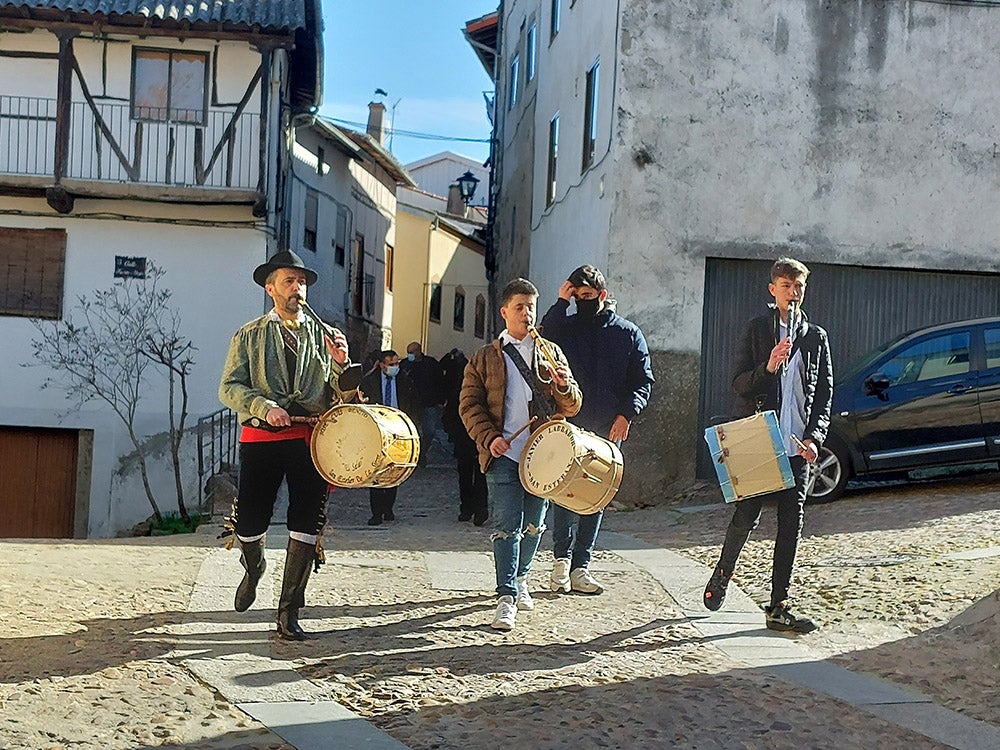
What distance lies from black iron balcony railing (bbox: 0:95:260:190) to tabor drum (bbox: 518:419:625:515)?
13833 mm

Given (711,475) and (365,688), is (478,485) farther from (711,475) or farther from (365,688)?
(365,688)

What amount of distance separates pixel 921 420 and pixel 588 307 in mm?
5793

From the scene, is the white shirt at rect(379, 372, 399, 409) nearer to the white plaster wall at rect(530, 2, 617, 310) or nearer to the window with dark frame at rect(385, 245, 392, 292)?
the white plaster wall at rect(530, 2, 617, 310)

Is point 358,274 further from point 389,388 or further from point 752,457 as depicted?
point 752,457

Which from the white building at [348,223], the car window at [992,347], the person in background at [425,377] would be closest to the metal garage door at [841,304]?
the car window at [992,347]

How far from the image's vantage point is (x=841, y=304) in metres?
15.4

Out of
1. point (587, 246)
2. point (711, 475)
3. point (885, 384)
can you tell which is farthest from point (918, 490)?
point (587, 246)

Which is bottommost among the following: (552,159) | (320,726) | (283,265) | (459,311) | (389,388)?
(320,726)

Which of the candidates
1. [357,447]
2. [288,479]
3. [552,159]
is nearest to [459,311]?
[552,159]

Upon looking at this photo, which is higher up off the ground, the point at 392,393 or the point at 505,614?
the point at 392,393

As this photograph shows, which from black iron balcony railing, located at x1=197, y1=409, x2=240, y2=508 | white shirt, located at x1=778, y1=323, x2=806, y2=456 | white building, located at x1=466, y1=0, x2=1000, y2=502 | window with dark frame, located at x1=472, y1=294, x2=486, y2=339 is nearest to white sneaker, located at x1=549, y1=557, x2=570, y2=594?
white shirt, located at x1=778, y1=323, x2=806, y2=456

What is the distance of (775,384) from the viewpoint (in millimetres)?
7074

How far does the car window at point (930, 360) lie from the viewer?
12.7 meters

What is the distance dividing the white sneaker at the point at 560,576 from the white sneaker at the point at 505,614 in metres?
1.12
